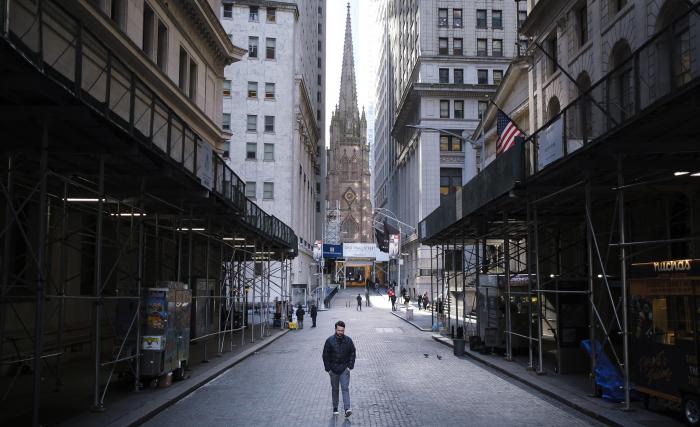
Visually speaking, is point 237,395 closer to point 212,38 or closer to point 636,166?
point 636,166

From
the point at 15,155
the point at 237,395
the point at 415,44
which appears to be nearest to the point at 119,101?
the point at 15,155

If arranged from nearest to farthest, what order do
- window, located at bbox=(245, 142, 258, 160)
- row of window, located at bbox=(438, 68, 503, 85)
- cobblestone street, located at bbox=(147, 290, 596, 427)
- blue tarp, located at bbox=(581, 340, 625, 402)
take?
cobblestone street, located at bbox=(147, 290, 596, 427), blue tarp, located at bbox=(581, 340, 625, 402), window, located at bbox=(245, 142, 258, 160), row of window, located at bbox=(438, 68, 503, 85)

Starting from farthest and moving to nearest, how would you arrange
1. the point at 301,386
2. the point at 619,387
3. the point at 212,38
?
1. the point at 212,38
2. the point at 301,386
3. the point at 619,387

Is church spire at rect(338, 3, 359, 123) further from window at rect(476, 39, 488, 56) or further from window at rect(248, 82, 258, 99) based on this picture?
window at rect(248, 82, 258, 99)

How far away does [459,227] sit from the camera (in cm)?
2761

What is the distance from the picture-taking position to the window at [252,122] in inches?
2697

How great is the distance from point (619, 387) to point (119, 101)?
1119cm

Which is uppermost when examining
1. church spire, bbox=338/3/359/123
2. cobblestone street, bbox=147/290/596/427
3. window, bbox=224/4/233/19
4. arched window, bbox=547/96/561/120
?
church spire, bbox=338/3/359/123

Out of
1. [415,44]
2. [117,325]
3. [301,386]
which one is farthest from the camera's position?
[415,44]

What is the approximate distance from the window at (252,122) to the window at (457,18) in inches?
961

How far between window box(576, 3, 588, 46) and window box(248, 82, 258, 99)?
46395 millimetres

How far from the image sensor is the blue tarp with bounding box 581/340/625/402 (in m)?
13.6

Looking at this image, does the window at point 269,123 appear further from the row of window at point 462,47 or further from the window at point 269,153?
the row of window at point 462,47

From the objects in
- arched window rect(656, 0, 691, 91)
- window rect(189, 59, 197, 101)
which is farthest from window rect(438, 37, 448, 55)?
arched window rect(656, 0, 691, 91)
